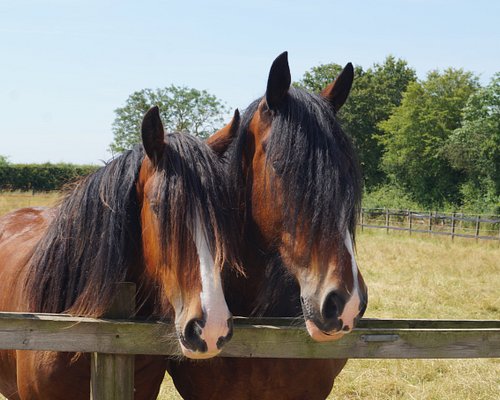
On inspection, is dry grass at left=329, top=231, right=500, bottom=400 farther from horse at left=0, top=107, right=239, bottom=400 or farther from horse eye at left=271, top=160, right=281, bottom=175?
horse eye at left=271, top=160, right=281, bottom=175

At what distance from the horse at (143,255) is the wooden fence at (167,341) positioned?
14 cm

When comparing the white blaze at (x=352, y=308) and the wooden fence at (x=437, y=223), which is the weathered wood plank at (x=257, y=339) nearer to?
the white blaze at (x=352, y=308)

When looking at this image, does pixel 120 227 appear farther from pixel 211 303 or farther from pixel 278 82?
pixel 278 82

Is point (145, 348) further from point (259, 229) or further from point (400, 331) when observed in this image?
point (400, 331)

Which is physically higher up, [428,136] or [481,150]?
[428,136]

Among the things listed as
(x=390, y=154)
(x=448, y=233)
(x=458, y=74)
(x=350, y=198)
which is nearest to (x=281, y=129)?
(x=350, y=198)

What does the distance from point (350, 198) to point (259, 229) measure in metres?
0.46

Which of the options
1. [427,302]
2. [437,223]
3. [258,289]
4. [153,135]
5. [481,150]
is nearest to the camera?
[153,135]

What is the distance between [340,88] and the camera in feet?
9.07

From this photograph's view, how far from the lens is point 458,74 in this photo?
35.7 metres

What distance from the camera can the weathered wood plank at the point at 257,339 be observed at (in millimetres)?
2189

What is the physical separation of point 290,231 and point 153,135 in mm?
730

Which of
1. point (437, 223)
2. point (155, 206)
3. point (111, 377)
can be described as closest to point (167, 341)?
point (111, 377)

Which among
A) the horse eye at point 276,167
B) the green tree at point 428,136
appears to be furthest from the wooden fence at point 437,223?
the horse eye at point 276,167
